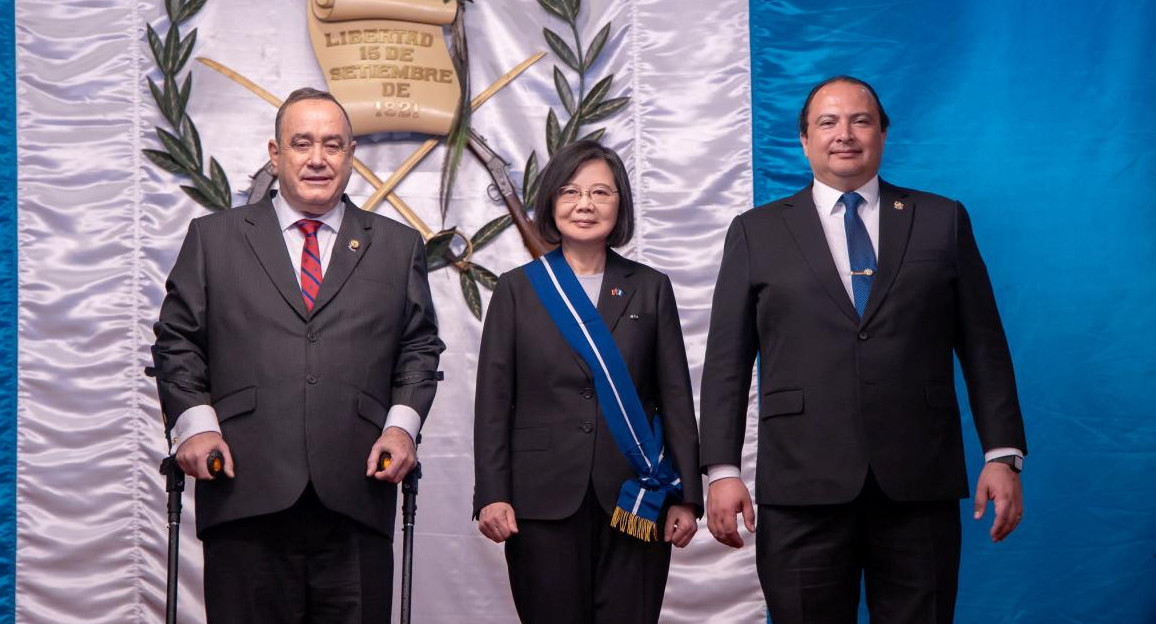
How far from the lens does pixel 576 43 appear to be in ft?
12.8

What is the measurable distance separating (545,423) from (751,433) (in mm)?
1392

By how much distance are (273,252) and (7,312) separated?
1646 mm

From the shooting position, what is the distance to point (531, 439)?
2648 mm

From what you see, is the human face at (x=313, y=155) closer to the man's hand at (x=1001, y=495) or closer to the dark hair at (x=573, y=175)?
the dark hair at (x=573, y=175)

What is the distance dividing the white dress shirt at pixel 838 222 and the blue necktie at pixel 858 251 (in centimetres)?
1

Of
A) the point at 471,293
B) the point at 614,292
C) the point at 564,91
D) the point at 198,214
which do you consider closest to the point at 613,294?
the point at 614,292

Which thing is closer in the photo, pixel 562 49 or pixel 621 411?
pixel 621 411

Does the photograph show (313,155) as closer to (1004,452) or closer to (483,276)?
(483,276)

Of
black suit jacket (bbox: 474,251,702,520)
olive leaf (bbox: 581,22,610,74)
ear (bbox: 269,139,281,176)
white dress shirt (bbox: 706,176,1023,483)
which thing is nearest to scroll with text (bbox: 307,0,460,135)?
olive leaf (bbox: 581,22,610,74)

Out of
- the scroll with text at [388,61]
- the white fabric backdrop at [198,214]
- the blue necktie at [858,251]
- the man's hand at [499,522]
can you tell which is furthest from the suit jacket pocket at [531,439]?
the scroll with text at [388,61]

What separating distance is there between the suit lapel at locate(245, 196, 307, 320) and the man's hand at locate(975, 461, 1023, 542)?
142 centimetres

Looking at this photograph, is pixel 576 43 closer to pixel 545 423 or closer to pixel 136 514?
pixel 545 423

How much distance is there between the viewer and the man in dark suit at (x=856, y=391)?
240 cm

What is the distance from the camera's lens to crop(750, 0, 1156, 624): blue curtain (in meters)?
3.74
